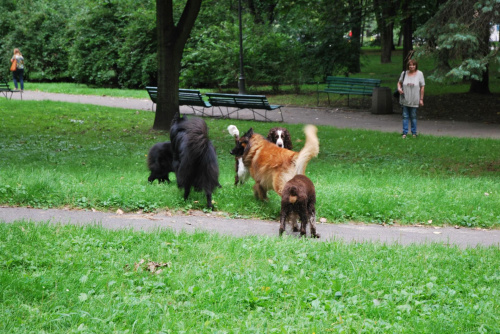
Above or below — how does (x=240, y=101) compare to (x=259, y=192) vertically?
above

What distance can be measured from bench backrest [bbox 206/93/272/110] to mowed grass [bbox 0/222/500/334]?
12.6 metres

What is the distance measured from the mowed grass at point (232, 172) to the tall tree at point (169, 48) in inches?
33.8

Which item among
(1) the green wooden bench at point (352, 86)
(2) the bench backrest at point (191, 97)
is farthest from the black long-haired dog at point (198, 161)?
(1) the green wooden bench at point (352, 86)

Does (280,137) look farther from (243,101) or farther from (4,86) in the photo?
(4,86)

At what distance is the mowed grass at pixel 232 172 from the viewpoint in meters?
8.10

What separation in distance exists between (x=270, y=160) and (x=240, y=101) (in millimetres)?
11678

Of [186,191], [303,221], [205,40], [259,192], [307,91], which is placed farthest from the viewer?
[205,40]

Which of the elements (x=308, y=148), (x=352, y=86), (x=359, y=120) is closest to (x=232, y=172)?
(x=308, y=148)

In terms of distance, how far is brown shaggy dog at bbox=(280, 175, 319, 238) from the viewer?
6.45m

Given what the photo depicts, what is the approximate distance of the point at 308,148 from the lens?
6.80m

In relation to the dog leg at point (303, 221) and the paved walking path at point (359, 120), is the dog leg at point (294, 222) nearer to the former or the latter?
the dog leg at point (303, 221)

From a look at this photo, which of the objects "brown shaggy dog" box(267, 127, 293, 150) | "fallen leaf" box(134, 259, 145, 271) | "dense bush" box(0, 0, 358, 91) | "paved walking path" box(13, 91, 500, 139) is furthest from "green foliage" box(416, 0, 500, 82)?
"fallen leaf" box(134, 259, 145, 271)

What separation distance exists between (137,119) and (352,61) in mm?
12507

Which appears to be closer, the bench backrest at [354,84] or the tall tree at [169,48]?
the tall tree at [169,48]
